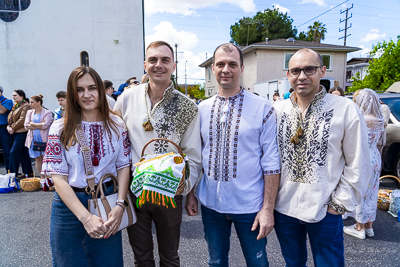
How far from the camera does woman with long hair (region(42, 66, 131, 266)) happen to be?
183 centimetres

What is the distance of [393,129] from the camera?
583 cm

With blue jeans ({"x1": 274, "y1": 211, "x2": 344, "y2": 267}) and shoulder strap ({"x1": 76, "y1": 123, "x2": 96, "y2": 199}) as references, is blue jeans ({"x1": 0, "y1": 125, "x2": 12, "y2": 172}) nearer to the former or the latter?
shoulder strap ({"x1": 76, "y1": 123, "x2": 96, "y2": 199})

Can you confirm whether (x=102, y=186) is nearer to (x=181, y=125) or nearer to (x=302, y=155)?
(x=181, y=125)

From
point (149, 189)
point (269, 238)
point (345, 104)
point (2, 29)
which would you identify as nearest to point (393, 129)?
point (269, 238)

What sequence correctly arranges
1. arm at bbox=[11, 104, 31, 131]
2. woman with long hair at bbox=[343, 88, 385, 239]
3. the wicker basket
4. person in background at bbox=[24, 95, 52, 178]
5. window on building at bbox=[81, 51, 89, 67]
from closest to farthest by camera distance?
woman with long hair at bbox=[343, 88, 385, 239] < the wicker basket < person in background at bbox=[24, 95, 52, 178] < arm at bbox=[11, 104, 31, 131] < window on building at bbox=[81, 51, 89, 67]

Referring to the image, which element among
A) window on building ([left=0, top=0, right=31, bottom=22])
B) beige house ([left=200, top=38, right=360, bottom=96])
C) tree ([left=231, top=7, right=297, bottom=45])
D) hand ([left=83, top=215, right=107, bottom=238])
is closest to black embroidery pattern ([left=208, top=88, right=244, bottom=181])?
hand ([left=83, top=215, right=107, bottom=238])

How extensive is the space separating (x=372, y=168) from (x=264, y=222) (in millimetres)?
2578

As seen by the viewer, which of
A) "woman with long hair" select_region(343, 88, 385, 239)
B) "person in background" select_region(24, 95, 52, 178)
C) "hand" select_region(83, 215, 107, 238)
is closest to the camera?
"hand" select_region(83, 215, 107, 238)

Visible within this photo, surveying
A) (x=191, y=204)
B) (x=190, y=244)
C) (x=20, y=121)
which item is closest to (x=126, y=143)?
(x=191, y=204)

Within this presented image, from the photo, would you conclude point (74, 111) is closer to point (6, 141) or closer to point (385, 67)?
point (6, 141)

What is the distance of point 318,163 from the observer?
1.88m

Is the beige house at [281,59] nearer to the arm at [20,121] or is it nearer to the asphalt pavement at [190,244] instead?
the arm at [20,121]

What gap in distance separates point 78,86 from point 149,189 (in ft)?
2.88

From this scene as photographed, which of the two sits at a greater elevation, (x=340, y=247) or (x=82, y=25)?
(x=82, y=25)
